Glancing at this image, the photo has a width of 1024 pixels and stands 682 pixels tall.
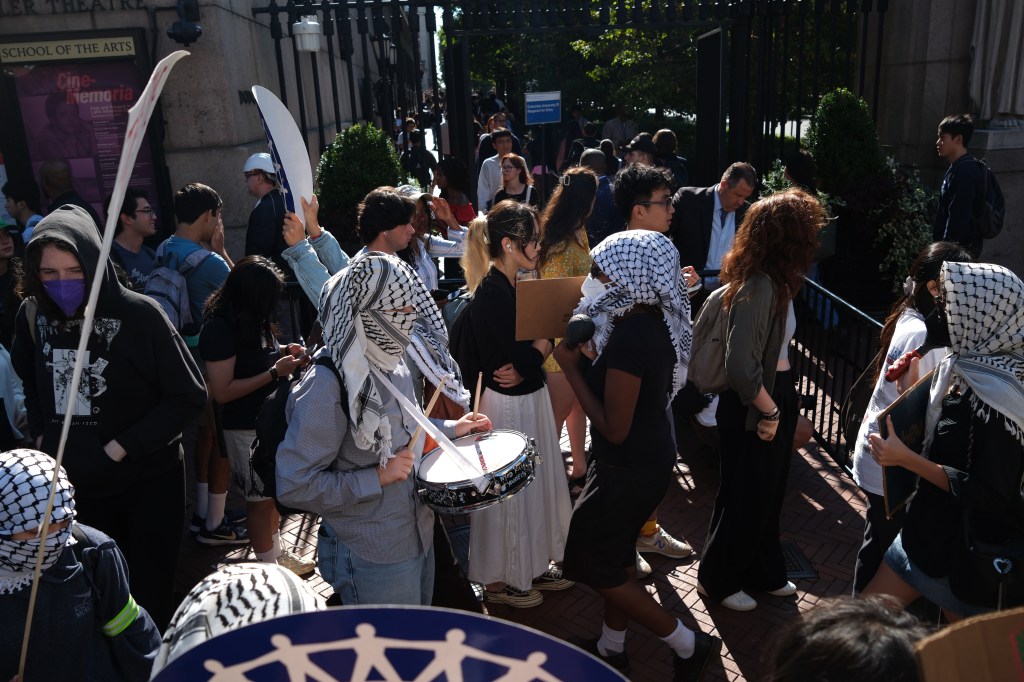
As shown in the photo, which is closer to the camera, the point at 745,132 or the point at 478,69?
the point at 745,132

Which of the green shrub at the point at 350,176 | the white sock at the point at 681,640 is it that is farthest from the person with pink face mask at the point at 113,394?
the green shrub at the point at 350,176

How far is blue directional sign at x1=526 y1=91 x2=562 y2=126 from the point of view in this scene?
1528cm

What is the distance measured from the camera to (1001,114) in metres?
9.08

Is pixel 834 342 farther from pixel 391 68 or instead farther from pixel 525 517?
A: pixel 391 68

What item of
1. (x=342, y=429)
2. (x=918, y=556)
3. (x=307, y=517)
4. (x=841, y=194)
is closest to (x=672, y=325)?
(x=918, y=556)

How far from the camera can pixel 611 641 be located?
3.64 m

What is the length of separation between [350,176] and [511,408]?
14.4 ft

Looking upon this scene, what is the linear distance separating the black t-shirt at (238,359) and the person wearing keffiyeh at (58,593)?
166 cm

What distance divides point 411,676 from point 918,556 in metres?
2.22

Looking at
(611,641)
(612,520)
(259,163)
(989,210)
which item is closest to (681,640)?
(611,641)

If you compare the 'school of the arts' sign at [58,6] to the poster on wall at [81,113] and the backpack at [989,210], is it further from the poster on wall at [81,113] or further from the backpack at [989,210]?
the backpack at [989,210]

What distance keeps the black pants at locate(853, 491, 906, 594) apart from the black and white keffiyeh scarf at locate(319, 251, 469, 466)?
193 centimetres

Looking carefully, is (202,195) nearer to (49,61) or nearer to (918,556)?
(49,61)

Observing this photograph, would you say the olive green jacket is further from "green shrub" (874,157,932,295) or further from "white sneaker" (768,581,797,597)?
"green shrub" (874,157,932,295)
